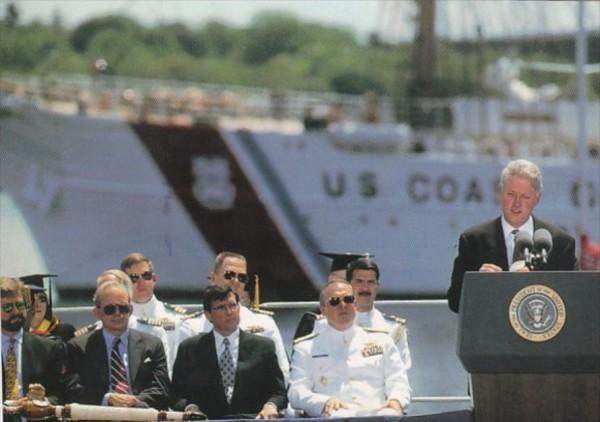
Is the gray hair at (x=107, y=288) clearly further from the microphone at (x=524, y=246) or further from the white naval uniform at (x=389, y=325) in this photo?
the microphone at (x=524, y=246)

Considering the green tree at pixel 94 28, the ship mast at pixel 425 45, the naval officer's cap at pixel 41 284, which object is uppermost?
the green tree at pixel 94 28

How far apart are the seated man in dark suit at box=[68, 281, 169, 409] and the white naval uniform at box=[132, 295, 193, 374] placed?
33cm

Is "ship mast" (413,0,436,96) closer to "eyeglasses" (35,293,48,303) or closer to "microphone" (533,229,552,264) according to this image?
"eyeglasses" (35,293,48,303)

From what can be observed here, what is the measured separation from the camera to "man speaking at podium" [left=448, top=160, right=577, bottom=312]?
7.50 m

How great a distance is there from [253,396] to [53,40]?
3714 cm

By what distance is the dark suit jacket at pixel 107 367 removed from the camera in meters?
8.16

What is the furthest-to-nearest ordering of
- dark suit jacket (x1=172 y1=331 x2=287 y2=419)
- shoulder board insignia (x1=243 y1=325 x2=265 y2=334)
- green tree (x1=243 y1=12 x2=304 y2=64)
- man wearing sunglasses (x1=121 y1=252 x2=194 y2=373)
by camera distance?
1. green tree (x1=243 y1=12 x2=304 y2=64)
2. man wearing sunglasses (x1=121 y1=252 x2=194 y2=373)
3. shoulder board insignia (x1=243 y1=325 x2=265 y2=334)
4. dark suit jacket (x1=172 y1=331 x2=287 y2=419)

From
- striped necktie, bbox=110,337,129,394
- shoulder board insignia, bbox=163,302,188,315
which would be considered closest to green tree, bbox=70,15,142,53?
shoulder board insignia, bbox=163,302,188,315

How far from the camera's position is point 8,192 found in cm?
3825

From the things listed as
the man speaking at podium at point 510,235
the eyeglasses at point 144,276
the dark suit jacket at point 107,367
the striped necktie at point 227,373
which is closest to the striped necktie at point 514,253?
the man speaking at podium at point 510,235

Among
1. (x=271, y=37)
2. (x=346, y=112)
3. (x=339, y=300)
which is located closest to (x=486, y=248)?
(x=339, y=300)

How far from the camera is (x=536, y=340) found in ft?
21.9

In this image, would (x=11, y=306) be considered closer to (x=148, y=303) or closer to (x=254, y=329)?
(x=254, y=329)

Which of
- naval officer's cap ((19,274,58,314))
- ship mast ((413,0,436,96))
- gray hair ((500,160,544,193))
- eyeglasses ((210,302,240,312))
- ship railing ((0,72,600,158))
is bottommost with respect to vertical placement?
eyeglasses ((210,302,240,312))
